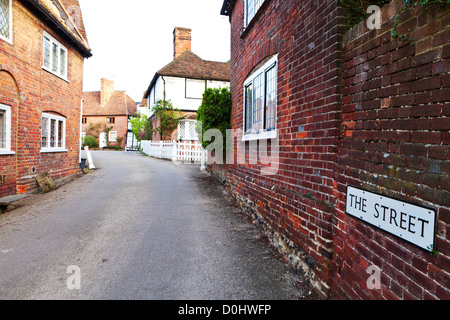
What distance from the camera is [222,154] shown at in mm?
9461

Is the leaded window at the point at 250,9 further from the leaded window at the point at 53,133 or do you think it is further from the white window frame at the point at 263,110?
the leaded window at the point at 53,133

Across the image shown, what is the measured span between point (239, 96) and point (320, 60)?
3.87 meters

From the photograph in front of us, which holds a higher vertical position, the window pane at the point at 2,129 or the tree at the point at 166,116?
the tree at the point at 166,116

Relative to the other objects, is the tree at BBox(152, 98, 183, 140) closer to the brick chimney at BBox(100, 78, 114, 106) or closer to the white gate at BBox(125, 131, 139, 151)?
the white gate at BBox(125, 131, 139, 151)

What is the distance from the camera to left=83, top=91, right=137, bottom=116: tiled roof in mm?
45688

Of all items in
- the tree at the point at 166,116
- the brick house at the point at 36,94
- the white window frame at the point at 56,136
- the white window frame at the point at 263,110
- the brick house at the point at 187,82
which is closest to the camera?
the white window frame at the point at 263,110

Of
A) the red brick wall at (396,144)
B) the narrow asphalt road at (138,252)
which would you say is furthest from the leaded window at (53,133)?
the red brick wall at (396,144)

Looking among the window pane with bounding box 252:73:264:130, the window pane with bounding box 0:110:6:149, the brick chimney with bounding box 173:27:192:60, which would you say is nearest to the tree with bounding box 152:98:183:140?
the brick chimney with bounding box 173:27:192:60

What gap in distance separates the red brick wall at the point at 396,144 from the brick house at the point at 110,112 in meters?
45.3

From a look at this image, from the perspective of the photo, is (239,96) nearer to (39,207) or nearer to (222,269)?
(222,269)

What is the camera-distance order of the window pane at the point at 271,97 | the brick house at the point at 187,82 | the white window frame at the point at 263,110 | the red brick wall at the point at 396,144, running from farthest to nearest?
the brick house at the point at 187,82 → the window pane at the point at 271,97 → the white window frame at the point at 263,110 → the red brick wall at the point at 396,144

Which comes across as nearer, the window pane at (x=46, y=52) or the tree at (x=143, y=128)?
the window pane at (x=46, y=52)

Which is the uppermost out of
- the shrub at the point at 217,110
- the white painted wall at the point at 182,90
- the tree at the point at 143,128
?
the white painted wall at the point at 182,90

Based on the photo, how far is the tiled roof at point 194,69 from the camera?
24.6 m
